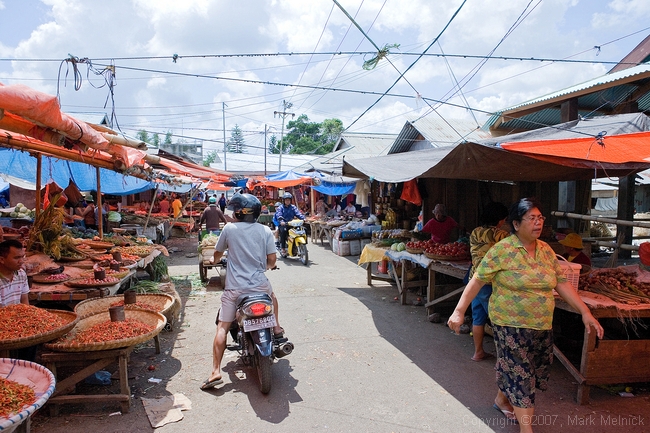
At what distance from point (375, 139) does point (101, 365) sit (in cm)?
2311

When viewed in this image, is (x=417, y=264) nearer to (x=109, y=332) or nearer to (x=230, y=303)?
(x=230, y=303)

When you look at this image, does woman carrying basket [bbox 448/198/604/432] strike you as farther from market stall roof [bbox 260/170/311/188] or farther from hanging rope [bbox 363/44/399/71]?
market stall roof [bbox 260/170/311/188]

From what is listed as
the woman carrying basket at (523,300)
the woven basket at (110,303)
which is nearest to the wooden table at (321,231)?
the woven basket at (110,303)

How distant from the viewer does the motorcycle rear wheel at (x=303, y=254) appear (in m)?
11.8

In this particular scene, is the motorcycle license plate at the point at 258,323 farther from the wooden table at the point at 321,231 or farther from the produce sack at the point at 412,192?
the wooden table at the point at 321,231

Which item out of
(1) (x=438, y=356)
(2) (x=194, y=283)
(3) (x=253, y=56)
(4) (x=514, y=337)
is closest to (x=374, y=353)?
(1) (x=438, y=356)

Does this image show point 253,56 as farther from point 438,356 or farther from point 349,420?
point 349,420

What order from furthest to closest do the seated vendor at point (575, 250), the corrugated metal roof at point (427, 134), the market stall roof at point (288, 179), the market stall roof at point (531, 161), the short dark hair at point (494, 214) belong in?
the market stall roof at point (288, 179), the corrugated metal roof at point (427, 134), the seated vendor at point (575, 250), the short dark hair at point (494, 214), the market stall roof at point (531, 161)

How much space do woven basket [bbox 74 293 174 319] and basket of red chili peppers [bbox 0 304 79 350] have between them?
0.60 metres

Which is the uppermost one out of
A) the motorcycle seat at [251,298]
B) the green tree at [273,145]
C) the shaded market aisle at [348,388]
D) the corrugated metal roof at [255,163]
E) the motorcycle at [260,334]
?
the green tree at [273,145]

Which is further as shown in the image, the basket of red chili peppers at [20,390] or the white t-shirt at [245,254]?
the white t-shirt at [245,254]

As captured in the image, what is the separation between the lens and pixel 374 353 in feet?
17.5

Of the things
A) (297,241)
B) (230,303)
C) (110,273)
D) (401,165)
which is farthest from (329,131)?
(230,303)

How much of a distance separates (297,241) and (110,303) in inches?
286
